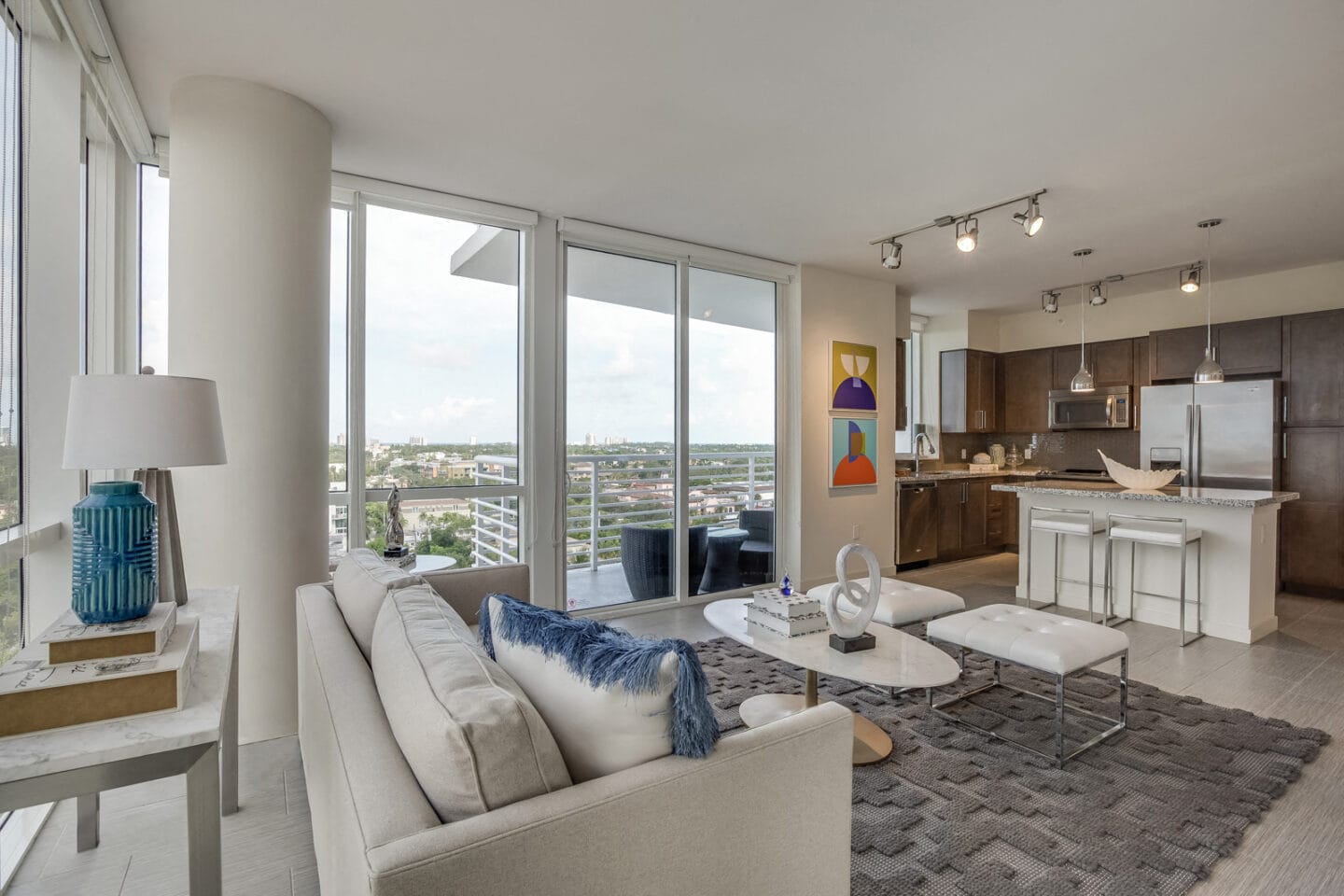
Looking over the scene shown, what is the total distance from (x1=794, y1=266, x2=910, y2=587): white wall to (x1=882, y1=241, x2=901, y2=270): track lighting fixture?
82 cm

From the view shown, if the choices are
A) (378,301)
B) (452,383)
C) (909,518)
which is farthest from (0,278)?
(909,518)

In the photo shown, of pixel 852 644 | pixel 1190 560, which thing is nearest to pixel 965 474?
pixel 1190 560

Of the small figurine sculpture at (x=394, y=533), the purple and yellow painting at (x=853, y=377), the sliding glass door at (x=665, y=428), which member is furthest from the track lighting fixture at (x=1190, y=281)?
the small figurine sculpture at (x=394, y=533)

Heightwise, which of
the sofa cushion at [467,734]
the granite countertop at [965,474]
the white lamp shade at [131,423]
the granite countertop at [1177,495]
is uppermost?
the white lamp shade at [131,423]

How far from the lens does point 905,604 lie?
3.07 m

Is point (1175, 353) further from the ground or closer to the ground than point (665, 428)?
further from the ground

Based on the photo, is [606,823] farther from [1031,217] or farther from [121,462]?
[1031,217]

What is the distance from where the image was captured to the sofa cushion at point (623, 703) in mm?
1149

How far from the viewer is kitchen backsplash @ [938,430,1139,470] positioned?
6.63m

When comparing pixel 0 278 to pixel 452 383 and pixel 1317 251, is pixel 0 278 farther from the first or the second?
pixel 1317 251

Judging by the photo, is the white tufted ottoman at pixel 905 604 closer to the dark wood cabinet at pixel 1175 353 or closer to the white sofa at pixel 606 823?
the white sofa at pixel 606 823

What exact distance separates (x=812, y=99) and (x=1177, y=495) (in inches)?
142

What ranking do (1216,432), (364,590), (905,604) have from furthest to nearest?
1. (1216,432)
2. (905,604)
3. (364,590)

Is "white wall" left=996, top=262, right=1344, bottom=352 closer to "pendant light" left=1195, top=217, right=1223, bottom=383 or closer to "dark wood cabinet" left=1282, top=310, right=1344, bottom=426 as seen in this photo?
"pendant light" left=1195, top=217, right=1223, bottom=383
